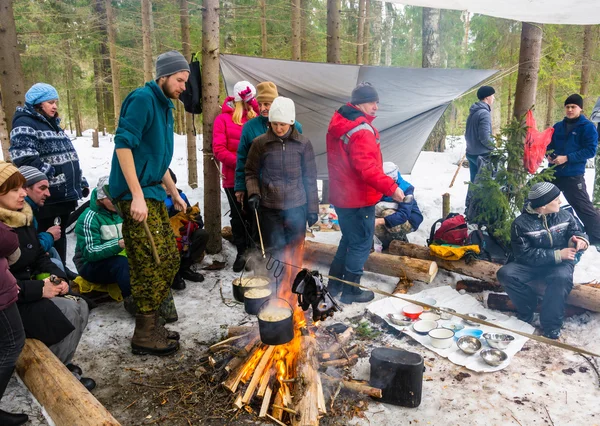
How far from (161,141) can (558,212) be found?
350cm

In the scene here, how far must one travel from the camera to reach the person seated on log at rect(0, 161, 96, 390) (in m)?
2.61

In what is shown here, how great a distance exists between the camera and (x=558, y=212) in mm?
3885

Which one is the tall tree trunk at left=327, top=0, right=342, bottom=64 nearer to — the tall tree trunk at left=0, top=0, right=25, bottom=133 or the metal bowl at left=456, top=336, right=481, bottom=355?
the tall tree trunk at left=0, top=0, right=25, bottom=133

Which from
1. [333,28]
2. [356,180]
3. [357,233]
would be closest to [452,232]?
[357,233]

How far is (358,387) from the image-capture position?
2.84 meters

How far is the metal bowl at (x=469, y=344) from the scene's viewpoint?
3.36 metres

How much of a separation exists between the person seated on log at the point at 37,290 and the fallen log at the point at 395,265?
2.87m

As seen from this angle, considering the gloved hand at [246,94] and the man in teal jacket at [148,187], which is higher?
the gloved hand at [246,94]

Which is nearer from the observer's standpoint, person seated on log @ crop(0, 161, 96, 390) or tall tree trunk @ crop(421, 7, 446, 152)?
person seated on log @ crop(0, 161, 96, 390)

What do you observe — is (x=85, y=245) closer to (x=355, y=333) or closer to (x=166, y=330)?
(x=166, y=330)

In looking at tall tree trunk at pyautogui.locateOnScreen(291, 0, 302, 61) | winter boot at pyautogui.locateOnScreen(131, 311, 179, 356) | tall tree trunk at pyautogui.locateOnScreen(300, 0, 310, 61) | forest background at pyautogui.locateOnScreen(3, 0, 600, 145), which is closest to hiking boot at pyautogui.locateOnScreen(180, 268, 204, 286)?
winter boot at pyautogui.locateOnScreen(131, 311, 179, 356)

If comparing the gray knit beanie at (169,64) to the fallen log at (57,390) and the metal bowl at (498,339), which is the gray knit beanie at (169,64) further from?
the metal bowl at (498,339)

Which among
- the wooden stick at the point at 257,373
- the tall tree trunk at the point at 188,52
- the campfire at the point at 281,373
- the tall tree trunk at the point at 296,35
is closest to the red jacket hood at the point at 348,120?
the campfire at the point at 281,373

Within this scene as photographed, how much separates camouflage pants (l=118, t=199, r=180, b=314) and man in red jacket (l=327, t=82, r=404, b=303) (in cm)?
173
